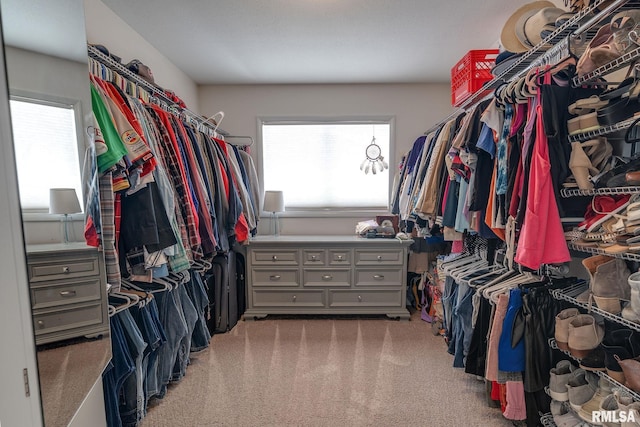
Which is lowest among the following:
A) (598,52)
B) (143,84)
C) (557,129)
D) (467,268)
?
(467,268)

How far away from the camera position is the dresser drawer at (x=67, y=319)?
714mm

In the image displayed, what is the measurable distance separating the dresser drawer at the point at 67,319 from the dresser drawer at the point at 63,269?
0.30 ft

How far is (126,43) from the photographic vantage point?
2.10 metres

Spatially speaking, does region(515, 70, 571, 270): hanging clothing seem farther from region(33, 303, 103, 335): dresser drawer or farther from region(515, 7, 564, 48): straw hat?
region(33, 303, 103, 335): dresser drawer

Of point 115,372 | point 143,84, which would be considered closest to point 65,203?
point 115,372

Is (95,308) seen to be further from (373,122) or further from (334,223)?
(373,122)

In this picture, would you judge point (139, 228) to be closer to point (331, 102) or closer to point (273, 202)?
point (273, 202)

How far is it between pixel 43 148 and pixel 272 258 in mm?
2253

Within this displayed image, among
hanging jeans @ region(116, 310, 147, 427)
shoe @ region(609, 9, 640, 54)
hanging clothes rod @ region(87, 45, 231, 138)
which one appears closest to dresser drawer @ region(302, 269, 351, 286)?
hanging jeans @ region(116, 310, 147, 427)

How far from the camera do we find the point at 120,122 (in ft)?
Result: 4.31

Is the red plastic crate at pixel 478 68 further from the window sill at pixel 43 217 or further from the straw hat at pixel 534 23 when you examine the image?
the window sill at pixel 43 217

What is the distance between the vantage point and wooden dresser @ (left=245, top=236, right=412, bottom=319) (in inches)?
115

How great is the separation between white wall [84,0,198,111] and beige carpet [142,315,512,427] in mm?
2219

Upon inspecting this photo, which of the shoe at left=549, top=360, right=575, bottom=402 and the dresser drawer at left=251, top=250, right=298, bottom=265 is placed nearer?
the shoe at left=549, top=360, right=575, bottom=402
